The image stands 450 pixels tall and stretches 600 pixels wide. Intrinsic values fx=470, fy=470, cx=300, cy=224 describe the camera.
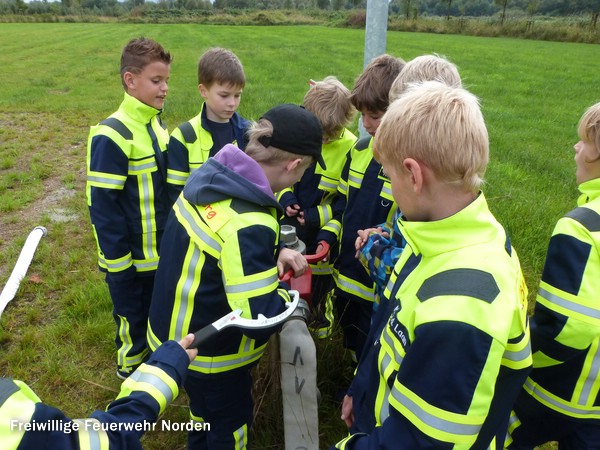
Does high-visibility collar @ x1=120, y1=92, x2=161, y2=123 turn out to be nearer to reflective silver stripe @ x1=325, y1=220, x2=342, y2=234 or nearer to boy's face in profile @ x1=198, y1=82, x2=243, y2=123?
boy's face in profile @ x1=198, y1=82, x2=243, y2=123

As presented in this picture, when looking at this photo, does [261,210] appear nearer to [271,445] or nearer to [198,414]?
[198,414]

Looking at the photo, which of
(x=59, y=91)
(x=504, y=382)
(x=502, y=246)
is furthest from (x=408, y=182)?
(x=59, y=91)

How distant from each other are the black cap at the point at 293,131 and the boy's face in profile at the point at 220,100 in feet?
4.48

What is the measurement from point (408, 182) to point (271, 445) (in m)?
1.99

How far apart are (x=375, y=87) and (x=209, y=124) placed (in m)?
1.32

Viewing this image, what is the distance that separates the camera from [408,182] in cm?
141

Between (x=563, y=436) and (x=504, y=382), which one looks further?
(x=563, y=436)

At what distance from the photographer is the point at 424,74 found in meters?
2.27

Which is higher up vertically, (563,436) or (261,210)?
(261,210)

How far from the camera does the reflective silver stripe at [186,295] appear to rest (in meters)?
1.93

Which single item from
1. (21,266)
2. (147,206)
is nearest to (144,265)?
(147,206)

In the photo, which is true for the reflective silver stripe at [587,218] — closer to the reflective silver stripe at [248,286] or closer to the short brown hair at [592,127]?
the short brown hair at [592,127]

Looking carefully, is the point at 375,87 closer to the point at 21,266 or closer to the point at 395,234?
the point at 395,234

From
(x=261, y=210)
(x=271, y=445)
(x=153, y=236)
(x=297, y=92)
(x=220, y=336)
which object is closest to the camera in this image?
(x=261, y=210)
